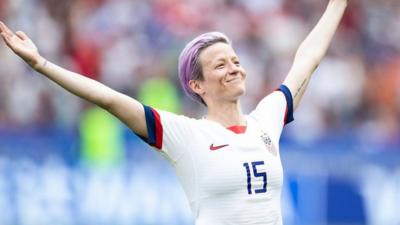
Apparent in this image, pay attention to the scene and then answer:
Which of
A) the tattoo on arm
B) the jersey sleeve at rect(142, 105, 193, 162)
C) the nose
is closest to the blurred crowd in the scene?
the tattoo on arm

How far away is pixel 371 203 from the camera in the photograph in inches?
507

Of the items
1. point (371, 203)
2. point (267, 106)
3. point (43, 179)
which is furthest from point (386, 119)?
point (267, 106)

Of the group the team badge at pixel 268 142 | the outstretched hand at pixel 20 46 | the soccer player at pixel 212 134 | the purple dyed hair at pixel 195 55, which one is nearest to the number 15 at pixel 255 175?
the soccer player at pixel 212 134

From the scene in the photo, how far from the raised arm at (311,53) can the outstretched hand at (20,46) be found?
1.60m

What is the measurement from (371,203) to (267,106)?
266 inches

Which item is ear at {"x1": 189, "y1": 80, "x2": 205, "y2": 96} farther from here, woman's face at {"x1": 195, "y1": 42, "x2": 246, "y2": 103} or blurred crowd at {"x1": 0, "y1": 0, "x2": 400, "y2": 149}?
blurred crowd at {"x1": 0, "y1": 0, "x2": 400, "y2": 149}

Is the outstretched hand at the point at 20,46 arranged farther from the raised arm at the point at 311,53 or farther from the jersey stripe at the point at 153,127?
the raised arm at the point at 311,53

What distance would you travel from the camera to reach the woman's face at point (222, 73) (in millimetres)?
6031

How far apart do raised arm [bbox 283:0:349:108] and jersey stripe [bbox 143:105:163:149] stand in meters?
0.97

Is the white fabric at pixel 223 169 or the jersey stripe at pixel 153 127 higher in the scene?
the jersey stripe at pixel 153 127

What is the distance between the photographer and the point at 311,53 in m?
6.71

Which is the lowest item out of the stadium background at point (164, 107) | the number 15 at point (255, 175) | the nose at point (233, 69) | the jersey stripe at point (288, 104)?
the number 15 at point (255, 175)

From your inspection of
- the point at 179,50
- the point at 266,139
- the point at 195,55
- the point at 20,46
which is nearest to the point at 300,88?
the point at 266,139

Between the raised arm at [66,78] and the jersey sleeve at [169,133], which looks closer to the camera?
the raised arm at [66,78]
